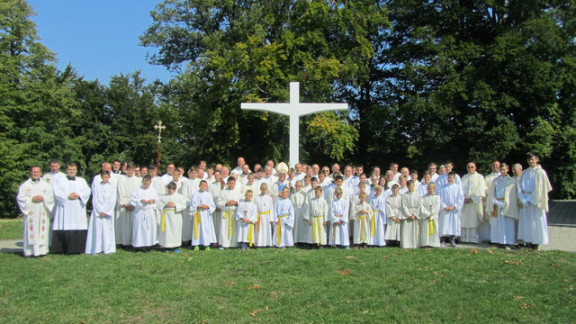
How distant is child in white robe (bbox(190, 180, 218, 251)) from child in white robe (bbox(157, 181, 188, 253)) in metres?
0.27

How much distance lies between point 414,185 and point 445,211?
896mm

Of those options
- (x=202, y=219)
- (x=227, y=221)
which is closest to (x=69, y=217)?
(x=202, y=219)

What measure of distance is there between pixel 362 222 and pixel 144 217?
443cm

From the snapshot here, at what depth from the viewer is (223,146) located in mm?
23516

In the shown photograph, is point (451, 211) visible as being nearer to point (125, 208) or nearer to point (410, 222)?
point (410, 222)

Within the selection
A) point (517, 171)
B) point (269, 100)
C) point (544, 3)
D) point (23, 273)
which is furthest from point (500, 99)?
point (23, 273)

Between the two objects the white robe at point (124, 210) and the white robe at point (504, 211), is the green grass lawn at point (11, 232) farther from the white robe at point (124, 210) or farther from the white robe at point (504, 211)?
the white robe at point (504, 211)

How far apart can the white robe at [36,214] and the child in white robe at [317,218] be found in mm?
5053

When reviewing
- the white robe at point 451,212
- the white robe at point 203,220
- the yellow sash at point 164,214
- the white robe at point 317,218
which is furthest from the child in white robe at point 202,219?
the white robe at point 451,212

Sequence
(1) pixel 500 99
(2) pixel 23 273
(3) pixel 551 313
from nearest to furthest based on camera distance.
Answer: (3) pixel 551 313 < (2) pixel 23 273 < (1) pixel 500 99

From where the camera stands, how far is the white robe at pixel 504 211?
32.3 feet

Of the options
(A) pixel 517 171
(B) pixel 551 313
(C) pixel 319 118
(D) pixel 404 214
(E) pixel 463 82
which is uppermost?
(E) pixel 463 82

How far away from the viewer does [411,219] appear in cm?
991

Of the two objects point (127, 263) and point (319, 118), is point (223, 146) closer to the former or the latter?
point (319, 118)
